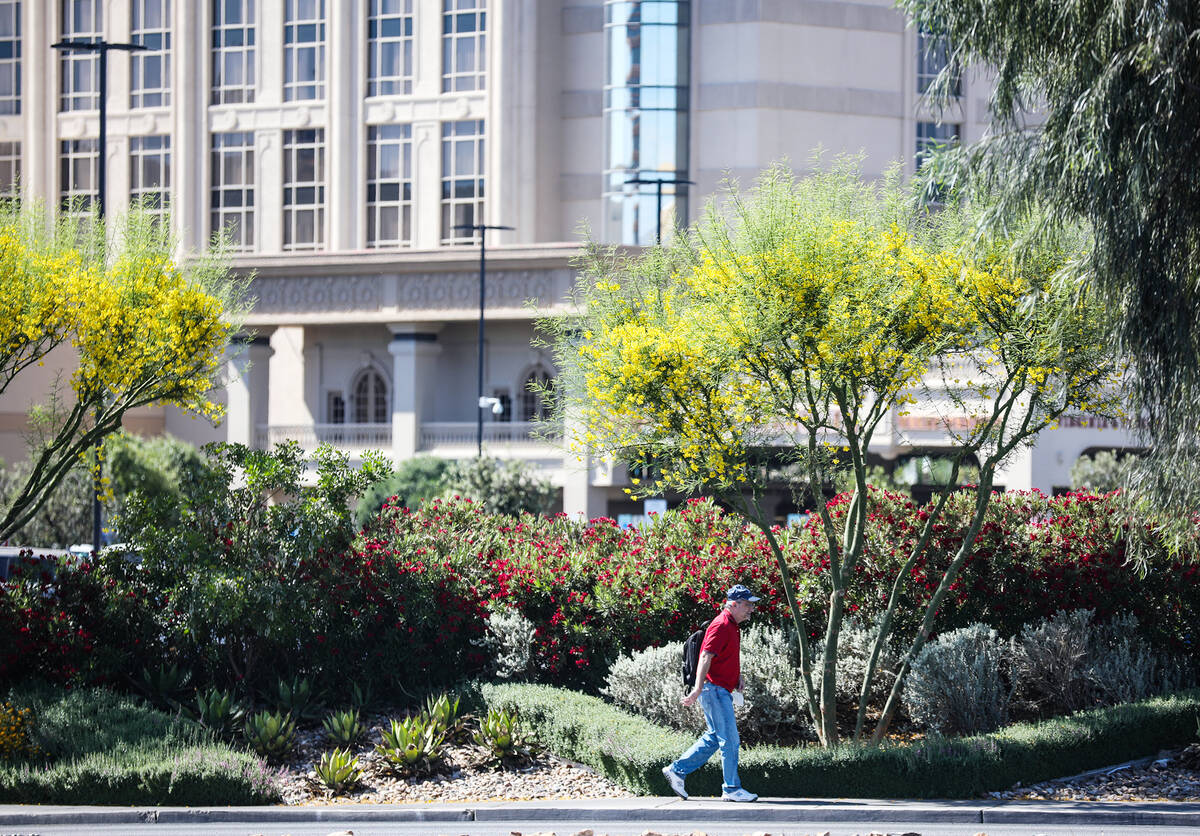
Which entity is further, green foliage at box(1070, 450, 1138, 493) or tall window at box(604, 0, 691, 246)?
tall window at box(604, 0, 691, 246)

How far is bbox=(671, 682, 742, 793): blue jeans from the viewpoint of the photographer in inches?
461

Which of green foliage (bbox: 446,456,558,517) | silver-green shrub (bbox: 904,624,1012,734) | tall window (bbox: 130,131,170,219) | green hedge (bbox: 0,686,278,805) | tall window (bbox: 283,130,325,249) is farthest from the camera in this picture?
tall window (bbox: 130,131,170,219)

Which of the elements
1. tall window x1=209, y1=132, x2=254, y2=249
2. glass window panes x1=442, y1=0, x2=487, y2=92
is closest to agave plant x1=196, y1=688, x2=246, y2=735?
glass window panes x1=442, y1=0, x2=487, y2=92

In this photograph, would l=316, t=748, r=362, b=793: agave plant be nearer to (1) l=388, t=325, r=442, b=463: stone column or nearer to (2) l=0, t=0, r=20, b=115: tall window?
(1) l=388, t=325, r=442, b=463: stone column

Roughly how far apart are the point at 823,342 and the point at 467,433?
35.0 m

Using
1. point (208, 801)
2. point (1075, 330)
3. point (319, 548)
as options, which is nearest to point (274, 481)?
point (319, 548)

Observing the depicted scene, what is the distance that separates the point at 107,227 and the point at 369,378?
100ft

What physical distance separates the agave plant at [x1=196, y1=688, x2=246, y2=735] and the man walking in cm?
516

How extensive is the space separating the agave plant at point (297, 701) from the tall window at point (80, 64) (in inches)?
1646

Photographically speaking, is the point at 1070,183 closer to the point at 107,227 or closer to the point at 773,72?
the point at 107,227

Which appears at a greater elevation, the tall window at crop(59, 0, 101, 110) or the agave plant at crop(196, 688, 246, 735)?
the tall window at crop(59, 0, 101, 110)

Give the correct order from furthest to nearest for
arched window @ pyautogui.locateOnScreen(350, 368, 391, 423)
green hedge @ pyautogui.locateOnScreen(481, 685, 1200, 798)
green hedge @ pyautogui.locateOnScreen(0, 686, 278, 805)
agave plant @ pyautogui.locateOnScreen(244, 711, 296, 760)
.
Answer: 1. arched window @ pyautogui.locateOnScreen(350, 368, 391, 423)
2. agave plant @ pyautogui.locateOnScreen(244, 711, 296, 760)
3. green hedge @ pyautogui.locateOnScreen(0, 686, 278, 805)
4. green hedge @ pyautogui.locateOnScreen(481, 685, 1200, 798)

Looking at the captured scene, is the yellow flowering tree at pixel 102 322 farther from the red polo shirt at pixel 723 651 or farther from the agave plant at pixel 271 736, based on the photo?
the red polo shirt at pixel 723 651

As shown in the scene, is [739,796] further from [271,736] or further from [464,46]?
[464,46]
